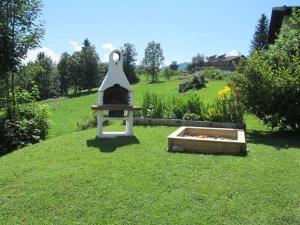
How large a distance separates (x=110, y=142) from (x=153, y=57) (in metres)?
66.4

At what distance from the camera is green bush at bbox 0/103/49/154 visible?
11.4m

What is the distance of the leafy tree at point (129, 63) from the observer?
67.0 metres

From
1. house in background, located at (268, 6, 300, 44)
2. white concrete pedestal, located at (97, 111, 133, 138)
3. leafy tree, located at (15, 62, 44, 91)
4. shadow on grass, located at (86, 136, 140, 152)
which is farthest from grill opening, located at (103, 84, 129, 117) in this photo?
house in background, located at (268, 6, 300, 44)

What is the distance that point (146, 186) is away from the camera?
6.45m

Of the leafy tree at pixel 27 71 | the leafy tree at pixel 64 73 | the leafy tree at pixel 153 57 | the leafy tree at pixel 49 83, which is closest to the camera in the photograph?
the leafy tree at pixel 27 71

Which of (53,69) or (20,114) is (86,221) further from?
(53,69)

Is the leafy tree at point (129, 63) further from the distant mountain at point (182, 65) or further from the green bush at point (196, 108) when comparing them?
the green bush at point (196, 108)

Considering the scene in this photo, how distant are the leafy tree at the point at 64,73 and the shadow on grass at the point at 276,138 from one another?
48.8m

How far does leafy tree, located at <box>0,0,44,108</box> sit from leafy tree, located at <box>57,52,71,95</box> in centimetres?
4567

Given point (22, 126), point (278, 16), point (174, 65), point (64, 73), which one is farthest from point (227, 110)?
point (174, 65)

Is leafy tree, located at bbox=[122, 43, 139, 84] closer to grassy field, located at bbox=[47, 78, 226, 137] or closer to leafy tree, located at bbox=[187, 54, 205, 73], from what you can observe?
leafy tree, located at bbox=[187, 54, 205, 73]

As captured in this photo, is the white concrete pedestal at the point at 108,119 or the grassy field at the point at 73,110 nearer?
the white concrete pedestal at the point at 108,119

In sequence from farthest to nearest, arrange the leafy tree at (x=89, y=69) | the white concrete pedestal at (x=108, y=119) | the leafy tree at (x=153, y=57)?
1. the leafy tree at (x=153, y=57)
2. the leafy tree at (x=89, y=69)
3. the white concrete pedestal at (x=108, y=119)

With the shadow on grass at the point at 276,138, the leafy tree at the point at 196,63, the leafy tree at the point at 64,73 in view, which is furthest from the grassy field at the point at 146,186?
the leafy tree at the point at 196,63
